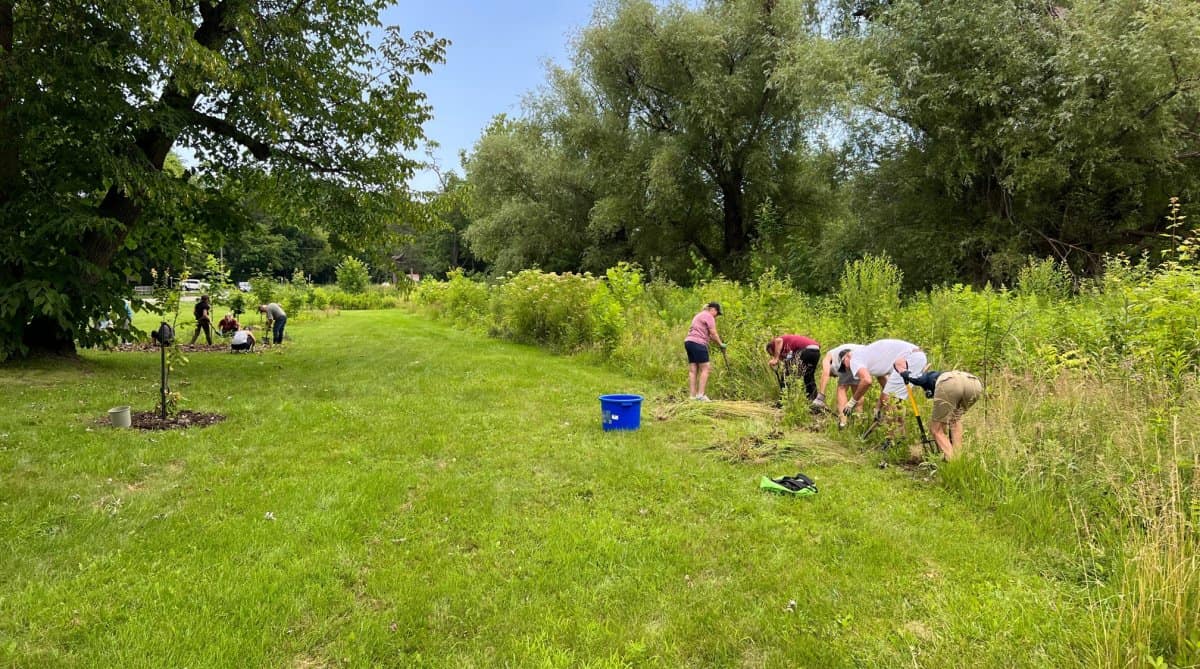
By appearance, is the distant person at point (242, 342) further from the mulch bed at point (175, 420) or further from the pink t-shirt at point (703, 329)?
the pink t-shirt at point (703, 329)

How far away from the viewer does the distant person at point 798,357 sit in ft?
22.0

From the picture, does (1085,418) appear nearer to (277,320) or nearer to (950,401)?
(950,401)

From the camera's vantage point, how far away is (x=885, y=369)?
17.8 ft

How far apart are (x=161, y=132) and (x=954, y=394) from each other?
10447 mm

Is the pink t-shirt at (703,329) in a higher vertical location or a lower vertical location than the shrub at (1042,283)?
lower

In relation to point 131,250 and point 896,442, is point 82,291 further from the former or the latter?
point 896,442

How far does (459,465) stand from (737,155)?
14.6m

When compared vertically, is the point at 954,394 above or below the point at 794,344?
below

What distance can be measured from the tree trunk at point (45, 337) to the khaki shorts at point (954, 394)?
1128 centimetres

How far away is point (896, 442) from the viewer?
5.12 meters

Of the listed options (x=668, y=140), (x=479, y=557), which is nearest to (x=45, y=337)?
(x=479, y=557)

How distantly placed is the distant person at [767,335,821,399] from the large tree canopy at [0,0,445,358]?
675cm

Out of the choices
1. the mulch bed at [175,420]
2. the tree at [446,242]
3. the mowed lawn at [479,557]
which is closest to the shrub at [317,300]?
the tree at [446,242]

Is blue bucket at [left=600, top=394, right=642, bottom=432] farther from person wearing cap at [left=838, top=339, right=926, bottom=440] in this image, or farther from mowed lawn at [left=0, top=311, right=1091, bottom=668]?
person wearing cap at [left=838, top=339, right=926, bottom=440]
